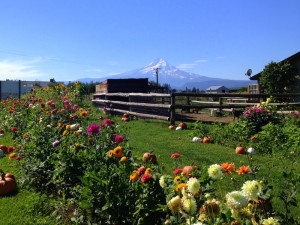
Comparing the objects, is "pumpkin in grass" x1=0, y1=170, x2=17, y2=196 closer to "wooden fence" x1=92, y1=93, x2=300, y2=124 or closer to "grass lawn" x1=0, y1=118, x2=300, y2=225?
"grass lawn" x1=0, y1=118, x2=300, y2=225

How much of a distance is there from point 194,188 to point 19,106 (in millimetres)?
10765

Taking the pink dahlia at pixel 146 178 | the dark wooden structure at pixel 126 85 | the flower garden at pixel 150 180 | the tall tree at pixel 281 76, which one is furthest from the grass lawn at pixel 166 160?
the tall tree at pixel 281 76

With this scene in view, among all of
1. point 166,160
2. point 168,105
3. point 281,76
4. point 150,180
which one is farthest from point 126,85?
point 150,180

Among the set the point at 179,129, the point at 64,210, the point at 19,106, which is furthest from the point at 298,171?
the point at 19,106

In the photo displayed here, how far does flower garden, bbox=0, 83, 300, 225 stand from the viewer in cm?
226

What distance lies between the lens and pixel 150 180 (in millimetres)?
3207

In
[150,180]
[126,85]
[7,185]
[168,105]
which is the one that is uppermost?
[126,85]

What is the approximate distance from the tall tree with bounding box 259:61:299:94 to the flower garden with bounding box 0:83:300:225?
46.9 feet

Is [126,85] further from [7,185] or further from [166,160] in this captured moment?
[7,185]

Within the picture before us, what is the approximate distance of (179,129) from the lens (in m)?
10.8

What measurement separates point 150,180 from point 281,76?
2008 centimetres

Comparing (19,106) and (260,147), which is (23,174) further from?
(19,106)

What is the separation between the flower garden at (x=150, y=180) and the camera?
2264 millimetres

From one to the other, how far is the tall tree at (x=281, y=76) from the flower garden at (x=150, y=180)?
14.3 meters
